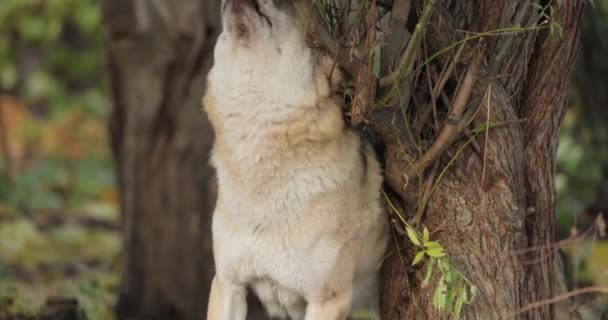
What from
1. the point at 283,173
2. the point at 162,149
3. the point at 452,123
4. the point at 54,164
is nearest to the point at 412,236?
the point at 452,123

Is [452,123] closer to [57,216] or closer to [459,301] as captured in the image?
[459,301]

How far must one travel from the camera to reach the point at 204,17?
918 centimetres

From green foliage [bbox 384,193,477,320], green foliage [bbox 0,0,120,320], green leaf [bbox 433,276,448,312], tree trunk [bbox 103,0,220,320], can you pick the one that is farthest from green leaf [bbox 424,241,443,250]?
tree trunk [bbox 103,0,220,320]

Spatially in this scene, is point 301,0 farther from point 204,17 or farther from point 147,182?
point 147,182

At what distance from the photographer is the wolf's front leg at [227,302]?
5574 mm

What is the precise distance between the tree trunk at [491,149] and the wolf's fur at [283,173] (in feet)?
0.88

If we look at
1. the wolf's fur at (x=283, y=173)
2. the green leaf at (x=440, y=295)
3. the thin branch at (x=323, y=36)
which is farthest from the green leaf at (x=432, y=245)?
the thin branch at (x=323, y=36)

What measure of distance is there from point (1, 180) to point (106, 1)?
2076mm

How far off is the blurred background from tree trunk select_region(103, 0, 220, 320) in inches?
22.7

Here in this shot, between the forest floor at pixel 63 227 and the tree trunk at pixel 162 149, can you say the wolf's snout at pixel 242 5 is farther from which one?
the tree trunk at pixel 162 149

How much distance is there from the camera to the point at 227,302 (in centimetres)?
558

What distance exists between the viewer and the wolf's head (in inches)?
205

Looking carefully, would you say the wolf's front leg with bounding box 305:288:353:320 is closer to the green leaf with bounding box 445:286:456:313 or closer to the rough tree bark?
the rough tree bark

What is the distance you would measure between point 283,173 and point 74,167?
11.5 m
